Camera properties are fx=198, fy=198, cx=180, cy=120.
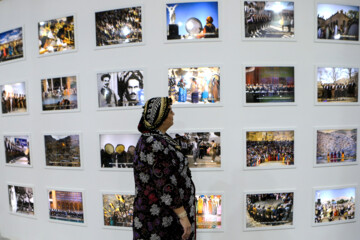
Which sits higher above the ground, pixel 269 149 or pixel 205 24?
pixel 205 24

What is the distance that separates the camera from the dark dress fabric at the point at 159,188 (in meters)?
1.56

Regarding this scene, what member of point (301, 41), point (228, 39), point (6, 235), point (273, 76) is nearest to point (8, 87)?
point (6, 235)

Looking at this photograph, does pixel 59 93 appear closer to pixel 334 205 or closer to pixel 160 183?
pixel 160 183

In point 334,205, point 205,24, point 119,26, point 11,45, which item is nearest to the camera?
point 205,24

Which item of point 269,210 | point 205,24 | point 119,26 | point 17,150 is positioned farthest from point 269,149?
point 17,150

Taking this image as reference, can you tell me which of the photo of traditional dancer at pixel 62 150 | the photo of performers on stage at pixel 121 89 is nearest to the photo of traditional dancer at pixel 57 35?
the photo of performers on stage at pixel 121 89

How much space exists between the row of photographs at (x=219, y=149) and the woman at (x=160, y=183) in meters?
0.65

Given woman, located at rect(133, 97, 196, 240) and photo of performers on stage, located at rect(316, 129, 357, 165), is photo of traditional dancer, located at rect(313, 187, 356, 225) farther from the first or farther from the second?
woman, located at rect(133, 97, 196, 240)

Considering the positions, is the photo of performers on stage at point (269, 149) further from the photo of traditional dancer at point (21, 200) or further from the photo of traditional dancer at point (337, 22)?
the photo of traditional dancer at point (21, 200)

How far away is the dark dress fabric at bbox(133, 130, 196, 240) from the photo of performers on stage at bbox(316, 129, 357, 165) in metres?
1.79

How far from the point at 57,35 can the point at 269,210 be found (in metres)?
3.45

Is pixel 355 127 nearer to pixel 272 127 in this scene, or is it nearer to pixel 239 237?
pixel 272 127

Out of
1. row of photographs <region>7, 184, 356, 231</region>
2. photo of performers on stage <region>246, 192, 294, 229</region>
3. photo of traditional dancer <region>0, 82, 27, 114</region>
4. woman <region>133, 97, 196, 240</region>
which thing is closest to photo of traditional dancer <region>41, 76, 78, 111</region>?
photo of traditional dancer <region>0, 82, 27, 114</region>

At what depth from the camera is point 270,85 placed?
7.69 feet
